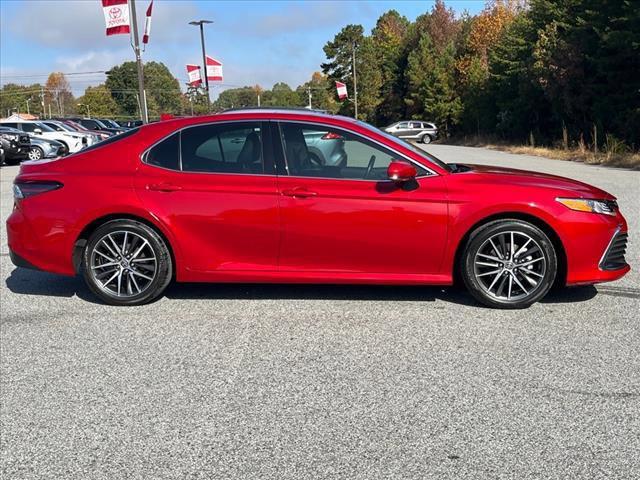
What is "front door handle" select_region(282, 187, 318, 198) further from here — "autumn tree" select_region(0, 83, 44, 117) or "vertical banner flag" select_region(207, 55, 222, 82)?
"autumn tree" select_region(0, 83, 44, 117)

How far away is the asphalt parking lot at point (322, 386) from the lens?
287 cm

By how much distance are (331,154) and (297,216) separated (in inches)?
23.7

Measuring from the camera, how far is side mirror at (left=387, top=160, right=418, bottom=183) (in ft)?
15.5

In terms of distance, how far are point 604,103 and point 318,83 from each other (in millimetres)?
123801

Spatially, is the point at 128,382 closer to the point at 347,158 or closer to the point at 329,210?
the point at 329,210

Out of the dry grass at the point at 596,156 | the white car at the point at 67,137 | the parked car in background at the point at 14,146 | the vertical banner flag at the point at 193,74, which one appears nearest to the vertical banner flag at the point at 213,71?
the vertical banner flag at the point at 193,74

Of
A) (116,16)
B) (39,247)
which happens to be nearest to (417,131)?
(116,16)

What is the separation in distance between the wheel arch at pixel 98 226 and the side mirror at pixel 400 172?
1.94 meters

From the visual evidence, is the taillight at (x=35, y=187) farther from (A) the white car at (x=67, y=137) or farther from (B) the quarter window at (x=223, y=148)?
(A) the white car at (x=67, y=137)

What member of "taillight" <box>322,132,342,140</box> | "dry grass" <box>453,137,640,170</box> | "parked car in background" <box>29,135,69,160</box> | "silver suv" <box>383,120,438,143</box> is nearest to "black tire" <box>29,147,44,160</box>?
"parked car in background" <box>29,135,69,160</box>

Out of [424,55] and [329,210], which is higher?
[424,55]

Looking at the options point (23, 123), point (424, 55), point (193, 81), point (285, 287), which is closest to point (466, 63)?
point (424, 55)

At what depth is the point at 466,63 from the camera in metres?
54.0

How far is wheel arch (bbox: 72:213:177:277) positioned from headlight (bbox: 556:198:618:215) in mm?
3229
